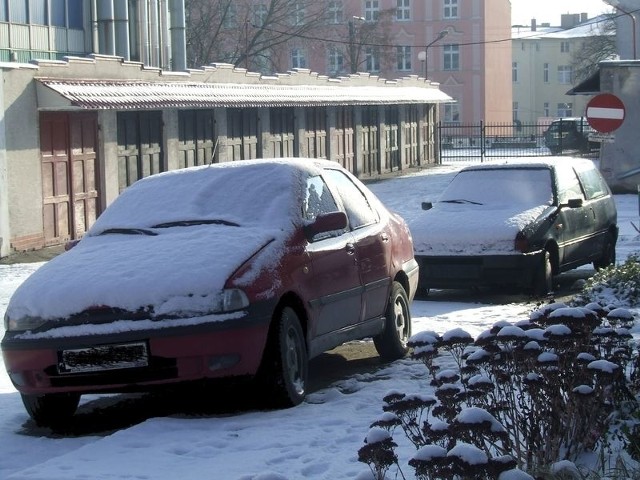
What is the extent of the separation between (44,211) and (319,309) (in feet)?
52.4

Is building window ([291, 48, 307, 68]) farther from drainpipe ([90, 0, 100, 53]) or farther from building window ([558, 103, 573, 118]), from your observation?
drainpipe ([90, 0, 100, 53])

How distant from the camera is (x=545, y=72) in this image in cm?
11650

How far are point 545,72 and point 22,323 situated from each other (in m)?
112

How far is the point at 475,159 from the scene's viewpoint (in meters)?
58.6

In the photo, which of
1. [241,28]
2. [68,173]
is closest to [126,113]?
[68,173]

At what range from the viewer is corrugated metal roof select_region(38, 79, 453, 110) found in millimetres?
23328

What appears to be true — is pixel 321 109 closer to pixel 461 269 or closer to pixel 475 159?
pixel 475 159

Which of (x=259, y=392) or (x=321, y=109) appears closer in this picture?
(x=259, y=392)

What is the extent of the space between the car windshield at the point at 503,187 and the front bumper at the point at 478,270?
41.5 inches

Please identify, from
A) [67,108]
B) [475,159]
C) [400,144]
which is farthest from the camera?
[475,159]

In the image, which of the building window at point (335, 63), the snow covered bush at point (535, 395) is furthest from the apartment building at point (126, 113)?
the building window at point (335, 63)

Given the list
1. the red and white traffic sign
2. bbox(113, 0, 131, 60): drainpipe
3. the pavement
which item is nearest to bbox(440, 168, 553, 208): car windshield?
the red and white traffic sign

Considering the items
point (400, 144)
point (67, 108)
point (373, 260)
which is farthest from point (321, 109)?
point (373, 260)

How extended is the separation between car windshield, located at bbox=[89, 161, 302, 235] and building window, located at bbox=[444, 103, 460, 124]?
258 ft
